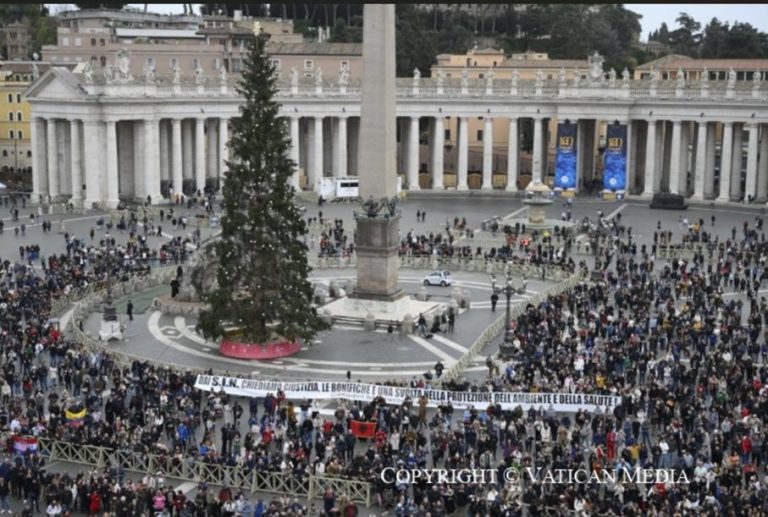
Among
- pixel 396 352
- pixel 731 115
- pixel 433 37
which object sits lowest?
pixel 396 352

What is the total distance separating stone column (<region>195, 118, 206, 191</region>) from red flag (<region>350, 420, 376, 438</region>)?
Answer: 5852 centimetres

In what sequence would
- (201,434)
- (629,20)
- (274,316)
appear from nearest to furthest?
(201,434) < (274,316) < (629,20)

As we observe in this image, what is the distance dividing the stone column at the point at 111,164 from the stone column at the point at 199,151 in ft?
24.9

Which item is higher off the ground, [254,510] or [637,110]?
[637,110]

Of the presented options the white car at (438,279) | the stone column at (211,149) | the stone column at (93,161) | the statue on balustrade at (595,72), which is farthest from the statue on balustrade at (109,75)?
the statue on balustrade at (595,72)

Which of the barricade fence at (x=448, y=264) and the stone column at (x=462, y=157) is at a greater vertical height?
the stone column at (x=462, y=157)

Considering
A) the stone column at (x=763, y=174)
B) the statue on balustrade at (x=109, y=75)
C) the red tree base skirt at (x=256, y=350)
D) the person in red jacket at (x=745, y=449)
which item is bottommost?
the red tree base skirt at (x=256, y=350)

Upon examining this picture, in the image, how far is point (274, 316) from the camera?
1483 inches

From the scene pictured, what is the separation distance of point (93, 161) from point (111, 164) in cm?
132

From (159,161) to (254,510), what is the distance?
62864mm

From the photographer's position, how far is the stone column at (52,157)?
7938cm

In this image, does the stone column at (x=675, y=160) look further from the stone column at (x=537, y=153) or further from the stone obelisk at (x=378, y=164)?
the stone obelisk at (x=378, y=164)

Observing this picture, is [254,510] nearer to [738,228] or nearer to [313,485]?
[313,485]

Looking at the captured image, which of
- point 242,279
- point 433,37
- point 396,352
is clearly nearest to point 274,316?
point 242,279
